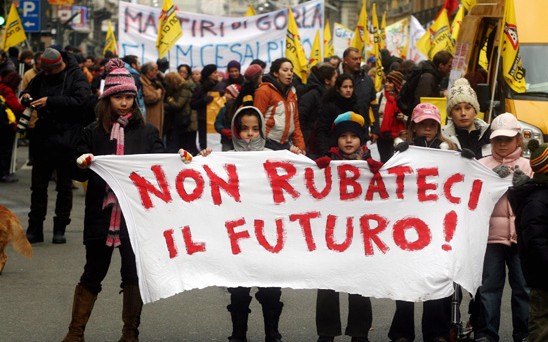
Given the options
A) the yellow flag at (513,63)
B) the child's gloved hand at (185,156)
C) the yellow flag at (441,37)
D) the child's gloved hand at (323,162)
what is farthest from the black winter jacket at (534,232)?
the yellow flag at (441,37)

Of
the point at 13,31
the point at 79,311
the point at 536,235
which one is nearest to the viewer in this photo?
the point at 536,235

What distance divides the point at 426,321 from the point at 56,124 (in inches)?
196

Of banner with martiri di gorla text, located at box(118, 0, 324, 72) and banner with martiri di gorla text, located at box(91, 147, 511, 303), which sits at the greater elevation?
banner with martiri di gorla text, located at box(118, 0, 324, 72)

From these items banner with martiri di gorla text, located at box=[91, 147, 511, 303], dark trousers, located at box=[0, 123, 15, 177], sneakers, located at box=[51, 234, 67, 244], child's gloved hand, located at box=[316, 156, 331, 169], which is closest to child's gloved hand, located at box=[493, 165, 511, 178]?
banner with martiri di gorla text, located at box=[91, 147, 511, 303]

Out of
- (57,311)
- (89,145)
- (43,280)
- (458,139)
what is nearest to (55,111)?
(43,280)

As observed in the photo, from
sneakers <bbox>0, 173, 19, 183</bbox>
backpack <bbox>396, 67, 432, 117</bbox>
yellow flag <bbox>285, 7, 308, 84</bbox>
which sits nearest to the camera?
backpack <bbox>396, 67, 432, 117</bbox>

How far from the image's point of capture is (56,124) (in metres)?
10.9

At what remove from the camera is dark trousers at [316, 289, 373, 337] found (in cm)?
699

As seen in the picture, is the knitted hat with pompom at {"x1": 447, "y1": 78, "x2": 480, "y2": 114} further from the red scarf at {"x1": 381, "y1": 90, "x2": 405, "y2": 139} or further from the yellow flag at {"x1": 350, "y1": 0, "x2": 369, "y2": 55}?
the yellow flag at {"x1": 350, "y1": 0, "x2": 369, "y2": 55}

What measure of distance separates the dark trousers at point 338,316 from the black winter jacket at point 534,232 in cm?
133

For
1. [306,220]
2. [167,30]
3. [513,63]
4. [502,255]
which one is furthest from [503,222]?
[167,30]

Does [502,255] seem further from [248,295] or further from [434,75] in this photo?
[434,75]

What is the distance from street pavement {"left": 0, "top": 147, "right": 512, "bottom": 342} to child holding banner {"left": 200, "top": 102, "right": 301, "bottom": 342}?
0.36 metres

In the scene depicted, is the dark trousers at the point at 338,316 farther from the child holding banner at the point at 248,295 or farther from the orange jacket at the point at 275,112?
the orange jacket at the point at 275,112
